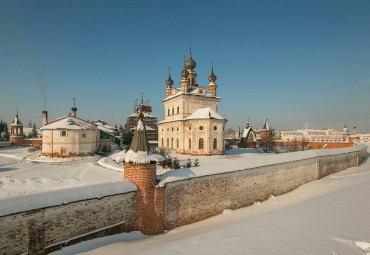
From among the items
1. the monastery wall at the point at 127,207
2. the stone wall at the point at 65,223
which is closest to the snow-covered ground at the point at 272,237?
the stone wall at the point at 65,223

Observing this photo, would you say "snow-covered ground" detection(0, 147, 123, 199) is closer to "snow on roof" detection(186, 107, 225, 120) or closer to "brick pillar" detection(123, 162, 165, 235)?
"brick pillar" detection(123, 162, 165, 235)

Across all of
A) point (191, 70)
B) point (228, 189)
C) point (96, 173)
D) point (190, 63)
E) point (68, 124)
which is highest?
point (190, 63)

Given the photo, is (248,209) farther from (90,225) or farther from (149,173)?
(90,225)

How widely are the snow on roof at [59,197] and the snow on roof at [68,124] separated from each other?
18.0 metres

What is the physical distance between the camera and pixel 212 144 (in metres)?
25.2

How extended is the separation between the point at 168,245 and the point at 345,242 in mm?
4656

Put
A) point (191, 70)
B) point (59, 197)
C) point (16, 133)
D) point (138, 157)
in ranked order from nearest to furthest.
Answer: point (59, 197) < point (138, 157) < point (191, 70) < point (16, 133)

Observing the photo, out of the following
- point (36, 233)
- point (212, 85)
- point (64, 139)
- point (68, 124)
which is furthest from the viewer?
point (212, 85)

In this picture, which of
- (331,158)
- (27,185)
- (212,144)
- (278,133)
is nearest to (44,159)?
(27,185)

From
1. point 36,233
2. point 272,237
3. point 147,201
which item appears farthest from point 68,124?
point 272,237

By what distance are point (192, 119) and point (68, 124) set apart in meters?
13.9

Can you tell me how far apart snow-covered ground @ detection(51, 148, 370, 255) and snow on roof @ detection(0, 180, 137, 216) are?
1354mm

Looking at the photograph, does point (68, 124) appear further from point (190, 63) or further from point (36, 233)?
point (36, 233)

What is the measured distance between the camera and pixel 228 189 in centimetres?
974
